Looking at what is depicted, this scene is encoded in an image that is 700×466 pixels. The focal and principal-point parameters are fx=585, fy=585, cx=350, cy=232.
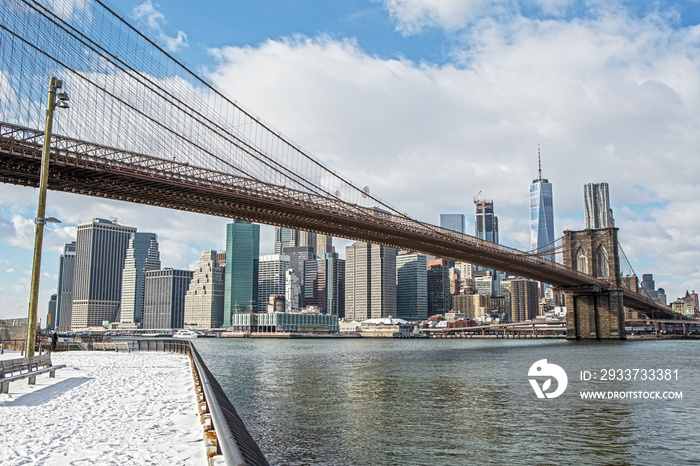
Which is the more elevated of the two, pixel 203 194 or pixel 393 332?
pixel 203 194

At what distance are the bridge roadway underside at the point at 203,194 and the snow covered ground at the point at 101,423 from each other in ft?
48.0

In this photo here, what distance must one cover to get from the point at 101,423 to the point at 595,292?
8509 centimetres

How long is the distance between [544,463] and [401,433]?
154 inches

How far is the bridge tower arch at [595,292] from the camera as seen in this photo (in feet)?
282

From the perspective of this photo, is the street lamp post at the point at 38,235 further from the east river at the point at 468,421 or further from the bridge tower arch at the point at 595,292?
the bridge tower arch at the point at 595,292

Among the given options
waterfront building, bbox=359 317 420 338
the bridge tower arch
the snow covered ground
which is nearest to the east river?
the snow covered ground

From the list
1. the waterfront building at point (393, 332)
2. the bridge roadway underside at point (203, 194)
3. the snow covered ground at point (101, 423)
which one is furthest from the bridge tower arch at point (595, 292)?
the waterfront building at point (393, 332)

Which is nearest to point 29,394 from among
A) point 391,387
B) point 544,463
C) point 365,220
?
point 544,463

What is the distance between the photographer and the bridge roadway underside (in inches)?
1137

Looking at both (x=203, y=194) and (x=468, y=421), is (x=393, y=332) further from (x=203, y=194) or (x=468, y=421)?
(x=468, y=421)

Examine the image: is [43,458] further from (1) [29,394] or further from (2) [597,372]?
(2) [597,372]

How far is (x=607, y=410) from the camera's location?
18359mm

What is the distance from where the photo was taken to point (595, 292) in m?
85.2

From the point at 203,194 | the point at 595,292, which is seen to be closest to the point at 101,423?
the point at 203,194
